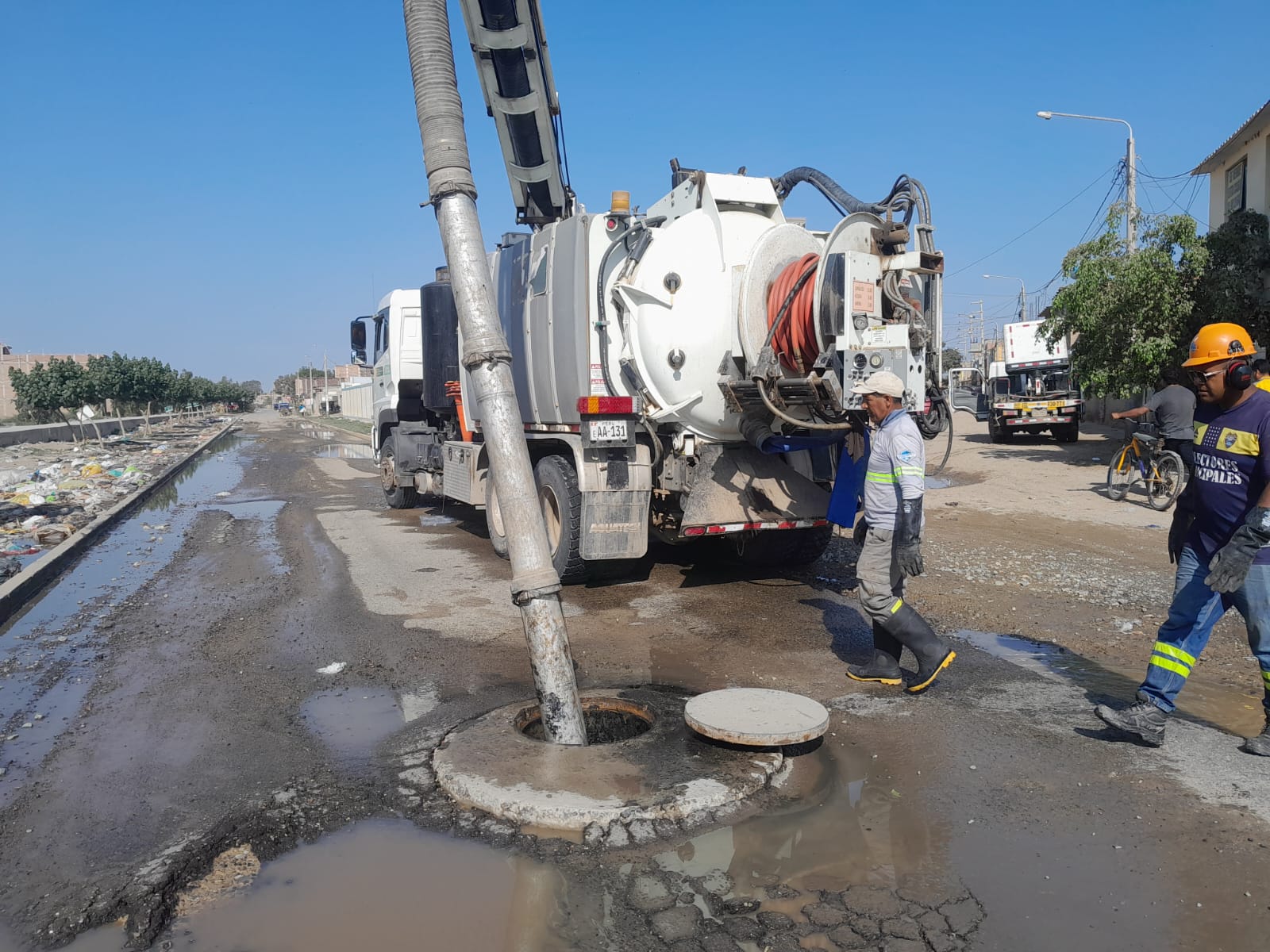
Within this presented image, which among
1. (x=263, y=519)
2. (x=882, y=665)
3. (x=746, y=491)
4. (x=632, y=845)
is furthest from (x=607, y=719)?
(x=263, y=519)

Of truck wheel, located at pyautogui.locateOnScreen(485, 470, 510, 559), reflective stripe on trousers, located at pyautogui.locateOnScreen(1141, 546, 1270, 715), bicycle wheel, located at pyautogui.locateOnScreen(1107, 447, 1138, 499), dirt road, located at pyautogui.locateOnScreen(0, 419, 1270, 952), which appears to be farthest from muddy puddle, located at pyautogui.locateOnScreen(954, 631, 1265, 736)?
bicycle wheel, located at pyautogui.locateOnScreen(1107, 447, 1138, 499)

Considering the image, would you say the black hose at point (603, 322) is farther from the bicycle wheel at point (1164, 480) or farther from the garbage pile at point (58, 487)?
the bicycle wheel at point (1164, 480)

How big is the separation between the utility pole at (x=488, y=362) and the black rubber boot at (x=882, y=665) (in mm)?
1794

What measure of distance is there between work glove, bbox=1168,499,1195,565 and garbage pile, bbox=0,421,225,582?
387 inches

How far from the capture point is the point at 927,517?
37.0 feet

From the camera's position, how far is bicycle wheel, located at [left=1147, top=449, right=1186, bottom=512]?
11.2 metres

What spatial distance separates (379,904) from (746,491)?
4.79 m

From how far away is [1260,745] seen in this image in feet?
12.9

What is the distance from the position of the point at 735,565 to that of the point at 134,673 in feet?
16.7

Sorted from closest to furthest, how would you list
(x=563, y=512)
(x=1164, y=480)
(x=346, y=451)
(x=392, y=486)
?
(x=563, y=512)
(x=1164, y=480)
(x=392, y=486)
(x=346, y=451)

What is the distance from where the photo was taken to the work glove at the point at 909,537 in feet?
15.8

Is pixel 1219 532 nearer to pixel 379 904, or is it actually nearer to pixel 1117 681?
pixel 1117 681

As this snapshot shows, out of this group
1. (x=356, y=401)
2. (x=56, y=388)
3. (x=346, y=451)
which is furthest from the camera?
(x=356, y=401)

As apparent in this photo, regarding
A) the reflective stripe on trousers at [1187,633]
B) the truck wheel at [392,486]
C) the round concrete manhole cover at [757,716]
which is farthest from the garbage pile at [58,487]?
the reflective stripe on trousers at [1187,633]
